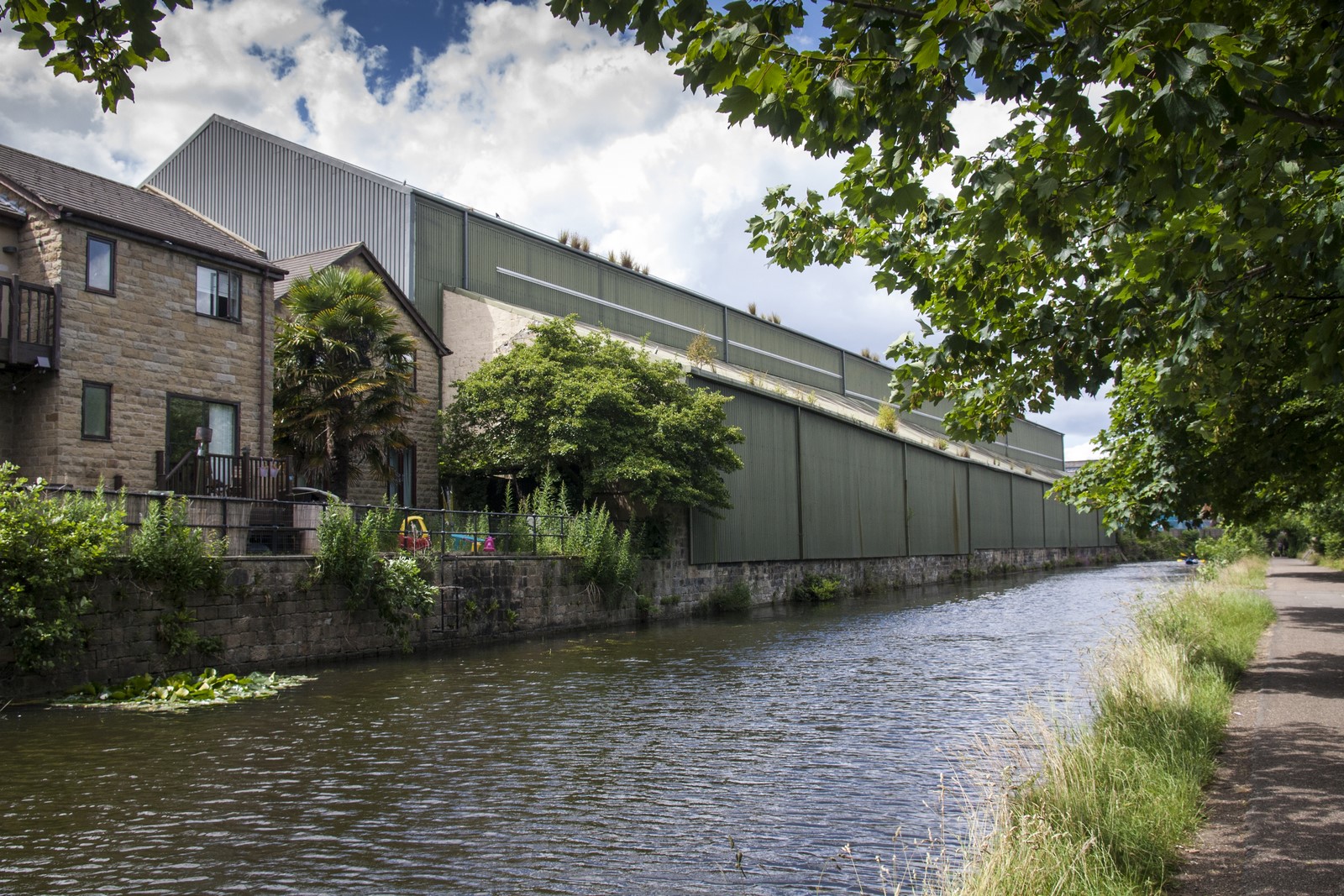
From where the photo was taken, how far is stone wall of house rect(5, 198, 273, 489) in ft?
62.4

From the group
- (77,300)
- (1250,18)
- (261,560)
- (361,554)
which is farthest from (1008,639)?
(77,300)

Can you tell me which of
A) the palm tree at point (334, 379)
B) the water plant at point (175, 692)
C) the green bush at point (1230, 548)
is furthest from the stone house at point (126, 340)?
the green bush at point (1230, 548)

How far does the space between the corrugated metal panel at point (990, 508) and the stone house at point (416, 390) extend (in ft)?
107

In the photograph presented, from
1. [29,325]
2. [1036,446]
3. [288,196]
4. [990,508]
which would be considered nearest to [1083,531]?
[1036,446]

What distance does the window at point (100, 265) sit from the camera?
64.7ft

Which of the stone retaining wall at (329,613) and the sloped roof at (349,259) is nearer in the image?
the stone retaining wall at (329,613)

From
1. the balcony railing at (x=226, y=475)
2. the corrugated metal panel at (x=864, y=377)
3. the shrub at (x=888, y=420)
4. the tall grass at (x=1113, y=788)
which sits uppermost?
the corrugated metal panel at (x=864, y=377)

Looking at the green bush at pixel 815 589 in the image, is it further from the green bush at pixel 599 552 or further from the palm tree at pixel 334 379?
the palm tree at pixel 334 379

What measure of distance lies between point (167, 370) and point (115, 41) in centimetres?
1692

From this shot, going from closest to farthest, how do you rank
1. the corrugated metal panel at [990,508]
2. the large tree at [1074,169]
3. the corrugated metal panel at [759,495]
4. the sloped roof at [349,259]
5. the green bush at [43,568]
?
the large tree at [1074,169] < the green bush at [43,568] < the sloped roof at [349,259] < the corrugated metal panel at [759,495] < the corrugated metal panel at [990,508]

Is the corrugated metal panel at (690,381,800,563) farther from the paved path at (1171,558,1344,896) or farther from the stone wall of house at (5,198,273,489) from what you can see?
the paved path at (1171,558,1344,896)

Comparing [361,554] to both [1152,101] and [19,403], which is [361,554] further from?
[1152,101]

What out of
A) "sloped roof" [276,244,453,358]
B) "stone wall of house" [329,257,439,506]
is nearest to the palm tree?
"stone wall of house" [329,257,439,506]

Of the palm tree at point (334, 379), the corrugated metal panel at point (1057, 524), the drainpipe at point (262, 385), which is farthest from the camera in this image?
the corrugated metal panel at point (1057, 524)
